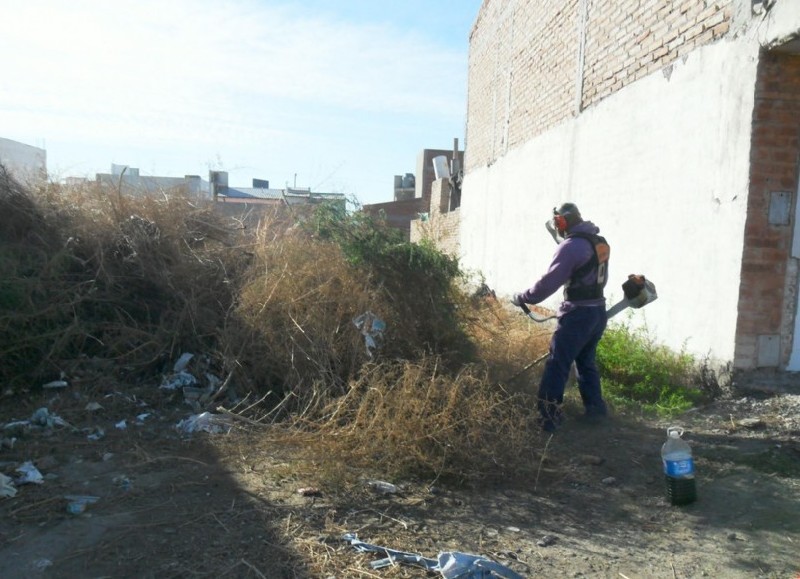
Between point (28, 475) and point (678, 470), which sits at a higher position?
point (678, 470)

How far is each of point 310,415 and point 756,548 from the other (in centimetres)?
303

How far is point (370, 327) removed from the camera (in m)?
6.00

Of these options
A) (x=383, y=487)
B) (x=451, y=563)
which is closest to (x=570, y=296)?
(x=383, y=487)

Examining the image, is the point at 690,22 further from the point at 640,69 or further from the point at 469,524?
the point at 469,524

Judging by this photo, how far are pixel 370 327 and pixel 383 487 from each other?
1.91 metres

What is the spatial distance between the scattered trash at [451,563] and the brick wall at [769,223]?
376 centimetres

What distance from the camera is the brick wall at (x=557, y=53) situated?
7.23 m

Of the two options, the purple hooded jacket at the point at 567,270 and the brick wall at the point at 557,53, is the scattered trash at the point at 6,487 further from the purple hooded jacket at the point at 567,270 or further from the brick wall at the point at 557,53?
the brick wall at the point at 557,53

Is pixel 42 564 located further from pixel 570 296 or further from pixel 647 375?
pixel 647 375

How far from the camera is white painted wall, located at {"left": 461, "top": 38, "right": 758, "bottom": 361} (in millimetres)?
6141

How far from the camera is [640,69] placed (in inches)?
314

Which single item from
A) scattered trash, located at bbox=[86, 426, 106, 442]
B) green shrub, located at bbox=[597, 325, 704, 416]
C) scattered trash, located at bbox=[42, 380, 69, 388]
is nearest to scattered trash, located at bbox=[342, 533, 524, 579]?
scattered trash, located at bbox=[86, 426, 106, 442]

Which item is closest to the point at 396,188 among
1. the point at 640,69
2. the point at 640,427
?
the point at 640,69

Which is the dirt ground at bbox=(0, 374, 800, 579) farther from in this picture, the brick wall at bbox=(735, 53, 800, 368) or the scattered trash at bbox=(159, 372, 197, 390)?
the brick wall at bbox=(735, 53, 800, 368)
